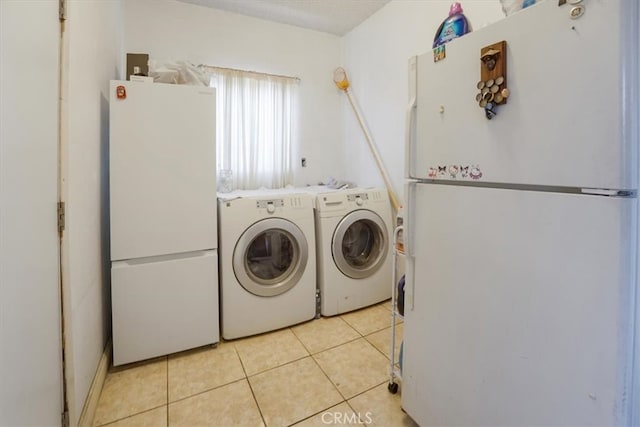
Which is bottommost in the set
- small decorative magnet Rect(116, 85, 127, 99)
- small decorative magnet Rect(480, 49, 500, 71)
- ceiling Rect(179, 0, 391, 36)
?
small decorative magnet Rect(480, 49, 500, 71)

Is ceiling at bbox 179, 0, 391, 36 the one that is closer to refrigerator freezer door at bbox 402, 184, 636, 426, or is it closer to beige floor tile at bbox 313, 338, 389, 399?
refrigerator freezer door at bbox 402, 184, 636, 426

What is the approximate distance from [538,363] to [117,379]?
6.51 ft

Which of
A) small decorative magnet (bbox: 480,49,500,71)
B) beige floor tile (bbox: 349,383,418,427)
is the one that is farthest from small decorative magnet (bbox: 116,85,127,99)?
beige floor tile (bbox: 349,383,418,427)

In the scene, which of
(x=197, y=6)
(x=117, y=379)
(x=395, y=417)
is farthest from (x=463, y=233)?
(x=197, y=6)

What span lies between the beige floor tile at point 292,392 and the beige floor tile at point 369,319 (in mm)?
539

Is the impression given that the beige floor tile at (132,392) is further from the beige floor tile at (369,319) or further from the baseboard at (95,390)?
the beige floor tile at (369,319)

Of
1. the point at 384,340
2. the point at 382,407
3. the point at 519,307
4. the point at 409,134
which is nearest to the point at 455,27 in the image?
the point at 409,134

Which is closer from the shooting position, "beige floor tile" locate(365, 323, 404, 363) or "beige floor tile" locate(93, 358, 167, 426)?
"beige floor tile" locate(93, 358, 167, 426)

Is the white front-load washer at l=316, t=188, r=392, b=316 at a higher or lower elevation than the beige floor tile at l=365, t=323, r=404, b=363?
higher

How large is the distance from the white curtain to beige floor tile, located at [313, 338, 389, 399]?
Answer: 5.30 ft

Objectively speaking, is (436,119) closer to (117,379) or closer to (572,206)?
(572,206)

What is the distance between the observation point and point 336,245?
2.29 metres

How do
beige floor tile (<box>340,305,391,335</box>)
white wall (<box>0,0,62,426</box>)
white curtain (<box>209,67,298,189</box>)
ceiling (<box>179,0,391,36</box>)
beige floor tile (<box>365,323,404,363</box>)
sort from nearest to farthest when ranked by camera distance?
white wall (<box>0,0,62,426</box>)
beige floor tile (<box>365,323,404,363</box>)
beige floor tile (<box>340,305,391,335</box>)
ceiling (<box>179,0,391,36</box>)
white curtain (<box>209,67,298,189</box>)

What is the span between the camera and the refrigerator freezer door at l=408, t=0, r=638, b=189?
0.67 metres
